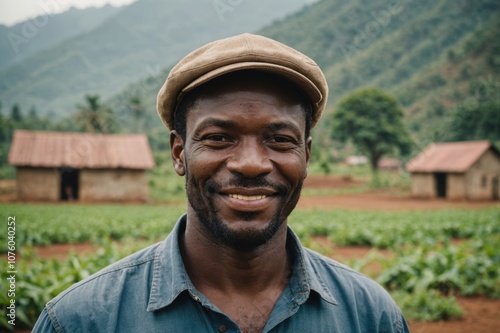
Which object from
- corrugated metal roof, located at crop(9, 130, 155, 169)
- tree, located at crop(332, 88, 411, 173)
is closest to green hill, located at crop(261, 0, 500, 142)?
tree, located at crop(332, 88, 411, 173)

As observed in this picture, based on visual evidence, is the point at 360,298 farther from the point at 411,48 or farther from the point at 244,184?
the point at 411,48

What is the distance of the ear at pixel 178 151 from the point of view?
2.06m

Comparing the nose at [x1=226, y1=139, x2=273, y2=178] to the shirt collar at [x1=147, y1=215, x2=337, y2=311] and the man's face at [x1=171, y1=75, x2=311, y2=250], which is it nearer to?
the man's face at [x1=171, y1=75, x2=311, y2=250]

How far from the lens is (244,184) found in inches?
71.3

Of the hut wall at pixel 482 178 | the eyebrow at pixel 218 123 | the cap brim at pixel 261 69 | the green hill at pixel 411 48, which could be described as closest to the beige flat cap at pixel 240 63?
the cap brim at pixel 261 69

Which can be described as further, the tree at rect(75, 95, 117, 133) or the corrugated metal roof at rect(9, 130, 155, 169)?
the tree at rect(75, 95, 117, 133)

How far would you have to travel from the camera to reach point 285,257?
214cm

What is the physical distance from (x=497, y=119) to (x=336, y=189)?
785 inches

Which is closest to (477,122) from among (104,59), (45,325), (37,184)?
(37,184)

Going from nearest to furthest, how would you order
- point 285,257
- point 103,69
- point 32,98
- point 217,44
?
point 217,44 < point 285,257 < point 32,98 < point 103,69

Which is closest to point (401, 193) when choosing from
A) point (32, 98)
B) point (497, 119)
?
point (497, 119)

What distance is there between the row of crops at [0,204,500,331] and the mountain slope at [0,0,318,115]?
55.2 metres

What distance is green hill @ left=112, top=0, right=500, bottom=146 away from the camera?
6353 centimetres

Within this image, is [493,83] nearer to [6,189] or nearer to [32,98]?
[6,189]
